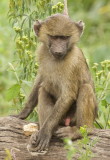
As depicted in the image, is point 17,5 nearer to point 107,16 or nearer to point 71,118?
point 71,118

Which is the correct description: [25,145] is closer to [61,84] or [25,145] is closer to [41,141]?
[41,141]

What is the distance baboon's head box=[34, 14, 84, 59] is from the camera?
6.57 metres

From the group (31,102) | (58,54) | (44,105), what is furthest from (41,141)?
(58,54)

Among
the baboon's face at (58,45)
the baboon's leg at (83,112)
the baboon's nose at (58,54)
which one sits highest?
the baboon's face at (58,45)

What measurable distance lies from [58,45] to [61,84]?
0.50m

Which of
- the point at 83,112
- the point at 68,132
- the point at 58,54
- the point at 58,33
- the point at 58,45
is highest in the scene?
the point at 58,33

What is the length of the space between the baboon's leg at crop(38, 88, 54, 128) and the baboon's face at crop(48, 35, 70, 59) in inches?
21.5

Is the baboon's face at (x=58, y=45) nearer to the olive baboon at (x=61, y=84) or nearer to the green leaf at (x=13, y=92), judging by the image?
the olive baboon at (x=61, y=84)

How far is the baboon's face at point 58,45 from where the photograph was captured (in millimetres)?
6508

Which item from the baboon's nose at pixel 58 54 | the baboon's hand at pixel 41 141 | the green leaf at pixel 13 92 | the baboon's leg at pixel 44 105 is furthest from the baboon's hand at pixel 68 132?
the green leaf at pixel 13 92

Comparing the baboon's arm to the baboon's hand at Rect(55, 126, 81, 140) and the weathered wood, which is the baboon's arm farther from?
the baboon's hand at Rect(55, 126, 81, 140)

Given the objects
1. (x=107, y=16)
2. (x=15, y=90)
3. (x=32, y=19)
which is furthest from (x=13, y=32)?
(x=107, y=16)

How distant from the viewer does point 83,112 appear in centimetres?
657

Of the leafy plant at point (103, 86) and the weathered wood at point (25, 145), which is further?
the leafy plant at point (103, 86)
